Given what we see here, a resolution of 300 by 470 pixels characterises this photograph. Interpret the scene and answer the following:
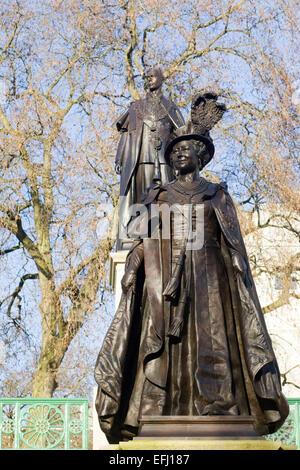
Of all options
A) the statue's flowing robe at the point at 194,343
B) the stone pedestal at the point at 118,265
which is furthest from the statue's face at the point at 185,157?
the stone pedestal at the point at 118,265

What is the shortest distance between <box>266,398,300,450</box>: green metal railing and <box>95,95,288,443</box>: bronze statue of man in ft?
15.8

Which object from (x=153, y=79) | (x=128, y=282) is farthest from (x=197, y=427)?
(x=153, y=79)

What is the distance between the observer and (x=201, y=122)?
23.2 feet

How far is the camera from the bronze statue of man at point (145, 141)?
1082 cm

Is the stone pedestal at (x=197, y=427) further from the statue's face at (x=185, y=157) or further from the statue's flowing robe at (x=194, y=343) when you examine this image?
the statue's face at (x=185, y=157)

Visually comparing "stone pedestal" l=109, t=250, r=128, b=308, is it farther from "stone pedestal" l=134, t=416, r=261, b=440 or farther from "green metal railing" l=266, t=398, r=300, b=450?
"stone pedestal" l=134, t=416, r=261, b=440

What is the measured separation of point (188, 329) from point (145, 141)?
4.83m

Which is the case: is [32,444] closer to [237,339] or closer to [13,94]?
[237,339]

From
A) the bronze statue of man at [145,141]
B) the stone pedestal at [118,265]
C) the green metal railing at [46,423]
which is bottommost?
the green metal railing at [46,423]

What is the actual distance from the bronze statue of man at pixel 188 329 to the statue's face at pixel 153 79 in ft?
13.8

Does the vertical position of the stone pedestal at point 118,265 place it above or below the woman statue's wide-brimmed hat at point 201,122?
above

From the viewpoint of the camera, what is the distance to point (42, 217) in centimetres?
1725

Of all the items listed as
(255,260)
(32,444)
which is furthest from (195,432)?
(255,260)
